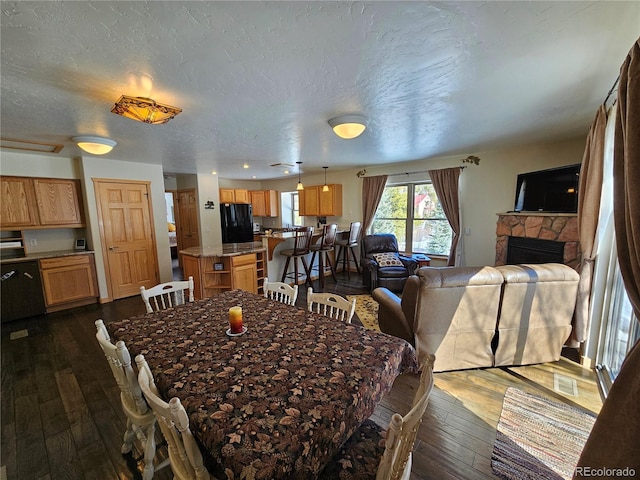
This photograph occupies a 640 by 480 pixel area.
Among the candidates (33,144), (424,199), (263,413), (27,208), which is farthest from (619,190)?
(27,208)

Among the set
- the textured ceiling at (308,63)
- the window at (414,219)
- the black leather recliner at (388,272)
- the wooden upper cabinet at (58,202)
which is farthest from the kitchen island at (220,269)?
the window at (414,219)

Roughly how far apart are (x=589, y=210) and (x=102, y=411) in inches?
177

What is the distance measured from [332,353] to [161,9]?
1.85 meters

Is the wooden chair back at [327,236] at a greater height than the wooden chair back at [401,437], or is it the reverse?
the wooden chair back at [327,236]

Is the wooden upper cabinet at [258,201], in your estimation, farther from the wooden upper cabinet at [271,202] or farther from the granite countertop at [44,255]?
the granite countertop at [44,255]

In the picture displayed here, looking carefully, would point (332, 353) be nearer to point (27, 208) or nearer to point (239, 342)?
point (239, 342)

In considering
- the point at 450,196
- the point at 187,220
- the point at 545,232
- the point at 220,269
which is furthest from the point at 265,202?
the point at 545,232

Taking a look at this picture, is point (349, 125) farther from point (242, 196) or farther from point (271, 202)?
point (242, 196)

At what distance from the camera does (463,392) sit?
2232 millimetres

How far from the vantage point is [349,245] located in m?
5.70

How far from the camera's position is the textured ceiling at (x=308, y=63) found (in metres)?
1.26

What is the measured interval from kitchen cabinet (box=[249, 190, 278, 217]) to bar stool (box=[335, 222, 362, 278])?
9.76 ft

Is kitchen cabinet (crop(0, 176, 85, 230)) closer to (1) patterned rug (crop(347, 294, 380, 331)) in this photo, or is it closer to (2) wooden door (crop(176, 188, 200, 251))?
(2) wooden door (crop(176, 188, 200, 251))

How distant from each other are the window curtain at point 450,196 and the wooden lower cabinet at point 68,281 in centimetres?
623
